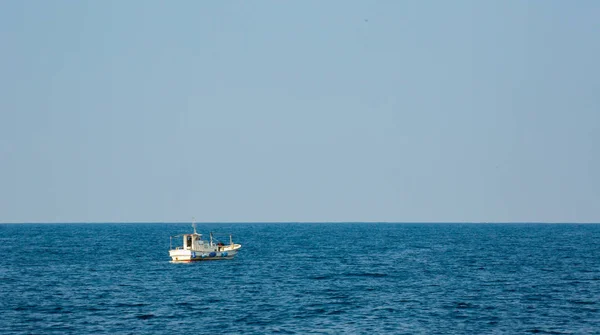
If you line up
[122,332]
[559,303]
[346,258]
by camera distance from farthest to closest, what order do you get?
[346,258] → [559,303] → [122,332]

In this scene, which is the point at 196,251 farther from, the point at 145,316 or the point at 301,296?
the point at 145,316

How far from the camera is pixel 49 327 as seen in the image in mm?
50531

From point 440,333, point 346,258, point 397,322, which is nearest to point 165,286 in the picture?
point 397,322

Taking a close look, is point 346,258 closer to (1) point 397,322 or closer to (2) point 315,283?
(2) point 315,283

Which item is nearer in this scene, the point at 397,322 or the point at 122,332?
the point at 122,332

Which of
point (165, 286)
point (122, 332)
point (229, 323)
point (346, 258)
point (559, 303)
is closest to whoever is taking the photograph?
point (122, 332)

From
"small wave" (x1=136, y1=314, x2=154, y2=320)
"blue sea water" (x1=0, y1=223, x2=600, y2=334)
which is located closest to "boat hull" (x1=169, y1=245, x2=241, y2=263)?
"blue sea water" (x1=0, y1=223, x2=600, y2=334)

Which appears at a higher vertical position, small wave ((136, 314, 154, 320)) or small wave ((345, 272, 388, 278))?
small wave ((345, 272, 388, 278))

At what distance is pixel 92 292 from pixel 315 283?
2174 centimetres

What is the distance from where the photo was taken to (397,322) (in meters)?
52.7

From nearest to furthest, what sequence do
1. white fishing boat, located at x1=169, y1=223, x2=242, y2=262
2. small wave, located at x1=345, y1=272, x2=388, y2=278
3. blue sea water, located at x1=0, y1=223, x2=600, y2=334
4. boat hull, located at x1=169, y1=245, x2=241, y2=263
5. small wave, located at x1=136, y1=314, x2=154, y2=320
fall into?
blue sea water, located at x1=0, y1=223, x2=600, y2=334 < small wave, located at x1=136, y1=314, x2=154, y2=320 < small wave, located at x1=345, y1=272, x2=388, y2=278 < boat hull, located at x1=169, y1=245, x2=241, y2=263 < white fishing boat, located at x1=169, y1=223, x2=242, y2=262

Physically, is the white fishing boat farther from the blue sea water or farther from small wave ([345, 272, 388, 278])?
small wave ([345, 272, 388, 278])

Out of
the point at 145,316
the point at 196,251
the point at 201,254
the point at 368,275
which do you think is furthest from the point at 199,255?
the point at 145,316

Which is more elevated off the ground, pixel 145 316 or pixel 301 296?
pixel 301 296
